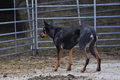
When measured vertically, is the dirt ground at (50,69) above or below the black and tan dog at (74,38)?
below

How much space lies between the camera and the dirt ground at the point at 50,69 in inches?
284

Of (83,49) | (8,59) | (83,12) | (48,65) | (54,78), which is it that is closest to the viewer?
(54,78)

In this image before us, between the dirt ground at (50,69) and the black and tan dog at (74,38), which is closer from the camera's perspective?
the dirt ground at (50,69)

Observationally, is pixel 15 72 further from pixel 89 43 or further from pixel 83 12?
pixel 83 12

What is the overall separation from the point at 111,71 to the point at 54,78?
143 cm

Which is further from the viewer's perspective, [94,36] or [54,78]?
[94,36]

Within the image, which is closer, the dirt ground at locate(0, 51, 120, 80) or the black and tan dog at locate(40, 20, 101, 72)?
the dirt ground at locate(0, 51, 120, 80)

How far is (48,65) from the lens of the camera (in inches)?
347

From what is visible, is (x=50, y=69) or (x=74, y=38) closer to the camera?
(x=74, y=38)

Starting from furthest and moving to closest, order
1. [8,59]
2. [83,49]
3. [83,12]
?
[83,12] < [8,59] < [83,49]

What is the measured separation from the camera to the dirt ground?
284 inches

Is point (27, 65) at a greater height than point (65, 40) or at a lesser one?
lesser

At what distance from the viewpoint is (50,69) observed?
8234 mm

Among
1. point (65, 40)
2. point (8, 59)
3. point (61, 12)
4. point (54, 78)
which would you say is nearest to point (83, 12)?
point (61, 12)
